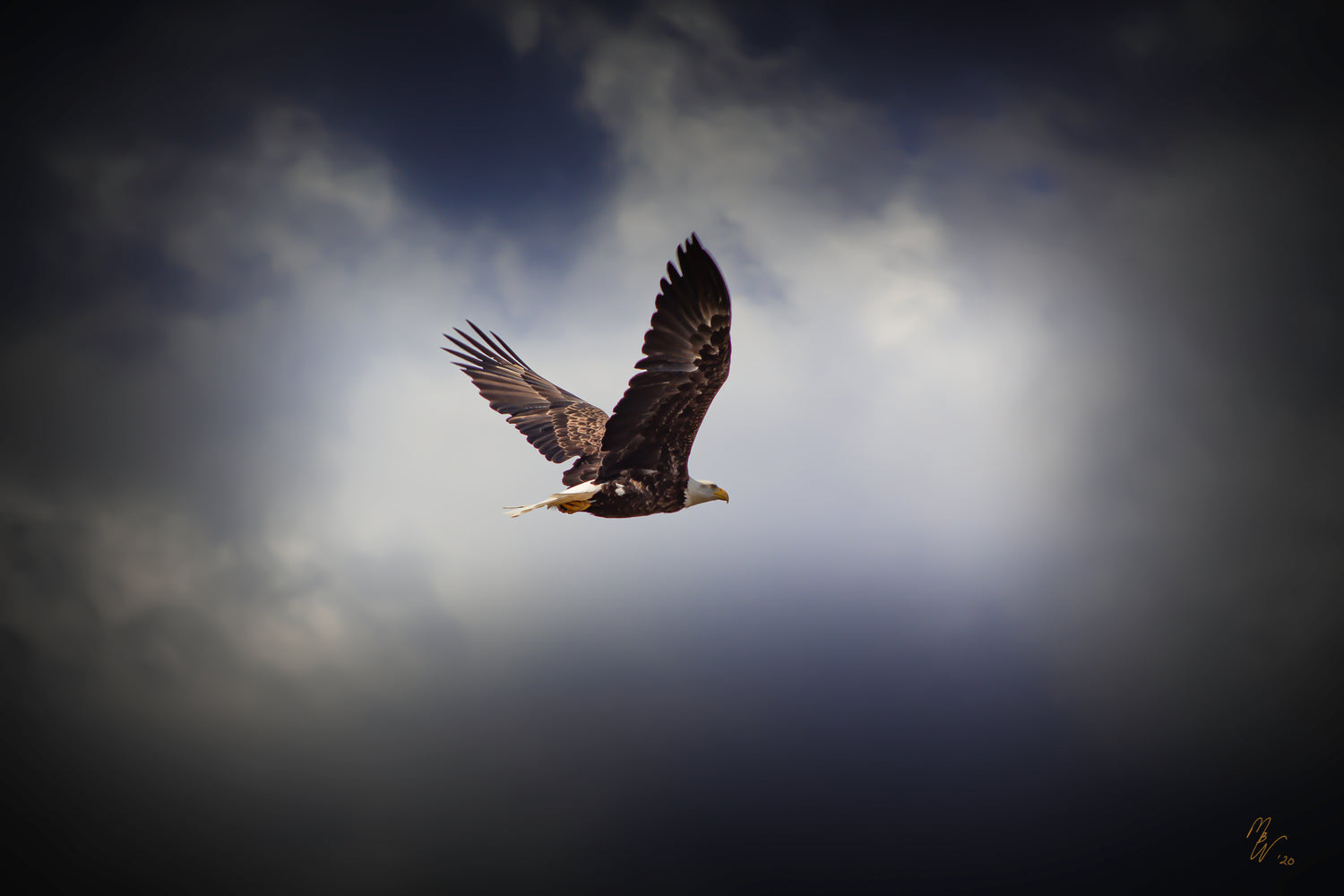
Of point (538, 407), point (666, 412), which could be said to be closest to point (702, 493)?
point (666, 412)

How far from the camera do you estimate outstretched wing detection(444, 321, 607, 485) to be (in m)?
8.37

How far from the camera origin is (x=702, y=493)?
23.2 feet

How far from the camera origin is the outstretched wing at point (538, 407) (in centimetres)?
837

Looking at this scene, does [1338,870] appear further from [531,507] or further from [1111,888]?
[531,507]

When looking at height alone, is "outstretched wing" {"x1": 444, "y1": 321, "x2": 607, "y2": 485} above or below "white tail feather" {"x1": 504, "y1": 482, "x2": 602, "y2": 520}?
above

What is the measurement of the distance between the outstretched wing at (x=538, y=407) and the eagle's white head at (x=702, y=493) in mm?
1200

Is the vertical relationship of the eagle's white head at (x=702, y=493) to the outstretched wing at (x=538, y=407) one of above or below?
below

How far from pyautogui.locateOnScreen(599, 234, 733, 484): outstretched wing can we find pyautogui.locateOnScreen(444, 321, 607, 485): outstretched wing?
1171 millimetres

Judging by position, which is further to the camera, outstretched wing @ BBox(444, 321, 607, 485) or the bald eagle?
outstretched wing @ BBox(444, 321, 607, 485)

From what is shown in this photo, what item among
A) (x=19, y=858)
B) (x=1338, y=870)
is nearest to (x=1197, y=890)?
(x=1338, y=870)

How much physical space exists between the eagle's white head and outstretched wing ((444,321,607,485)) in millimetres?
1200

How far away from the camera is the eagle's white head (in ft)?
22.8

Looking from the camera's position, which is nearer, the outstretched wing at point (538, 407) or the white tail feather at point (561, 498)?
the white tail feather at point (561, 498)

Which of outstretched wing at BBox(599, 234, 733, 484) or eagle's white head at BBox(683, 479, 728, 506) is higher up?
outstretched wing at BBox(599, 234, 733, 484)
